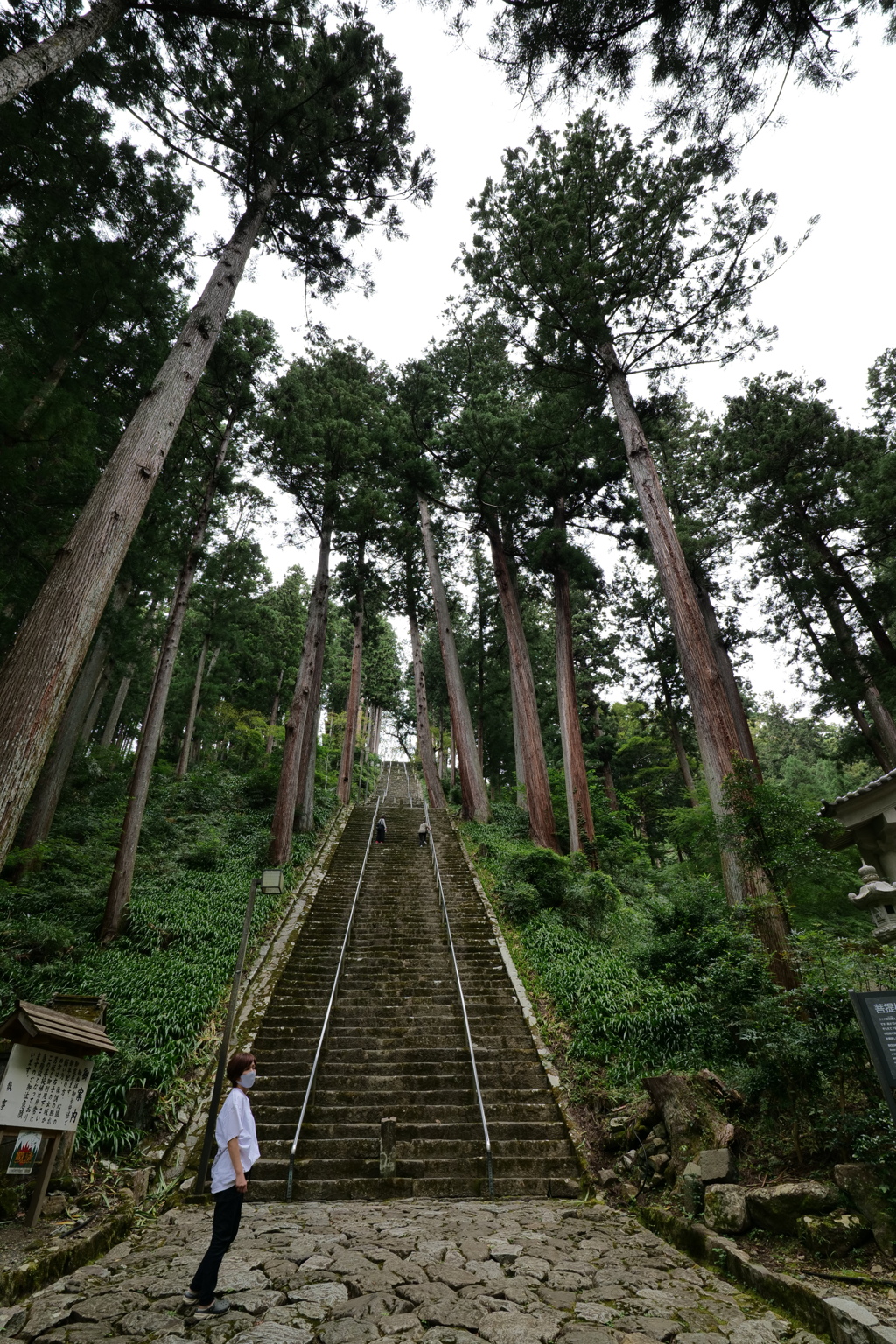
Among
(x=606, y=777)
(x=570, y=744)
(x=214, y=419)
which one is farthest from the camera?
(x=606, y=777)

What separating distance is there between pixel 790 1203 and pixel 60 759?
12435mm

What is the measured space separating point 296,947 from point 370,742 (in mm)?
32188

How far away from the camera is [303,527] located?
55.4ft

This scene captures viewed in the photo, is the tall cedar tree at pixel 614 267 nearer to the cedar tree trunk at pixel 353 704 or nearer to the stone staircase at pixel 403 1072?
the stone staircase at pixel 403 1072

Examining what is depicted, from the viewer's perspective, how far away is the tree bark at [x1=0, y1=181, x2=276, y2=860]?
3.85 m

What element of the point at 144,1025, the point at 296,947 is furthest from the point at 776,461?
the point at 144,1025

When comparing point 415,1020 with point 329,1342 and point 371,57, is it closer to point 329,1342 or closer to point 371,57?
point 329,1342

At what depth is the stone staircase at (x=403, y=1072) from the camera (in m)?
5.61

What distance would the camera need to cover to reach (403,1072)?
7.04 m

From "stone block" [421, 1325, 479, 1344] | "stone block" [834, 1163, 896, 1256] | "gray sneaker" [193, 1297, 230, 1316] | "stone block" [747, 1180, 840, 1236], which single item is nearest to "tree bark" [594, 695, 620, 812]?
"stone block" [747, 1180, 840, 1236]

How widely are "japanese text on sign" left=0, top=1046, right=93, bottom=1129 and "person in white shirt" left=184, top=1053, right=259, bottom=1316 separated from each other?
1.91m

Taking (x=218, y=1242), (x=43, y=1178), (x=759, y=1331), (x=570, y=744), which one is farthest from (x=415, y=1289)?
(x=570, y=744)

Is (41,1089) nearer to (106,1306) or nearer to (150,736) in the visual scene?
(106,1306)

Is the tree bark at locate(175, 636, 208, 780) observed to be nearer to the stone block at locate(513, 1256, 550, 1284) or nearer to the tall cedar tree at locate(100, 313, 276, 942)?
the tall cedar tree at locate(100, 313, 276, 942)
